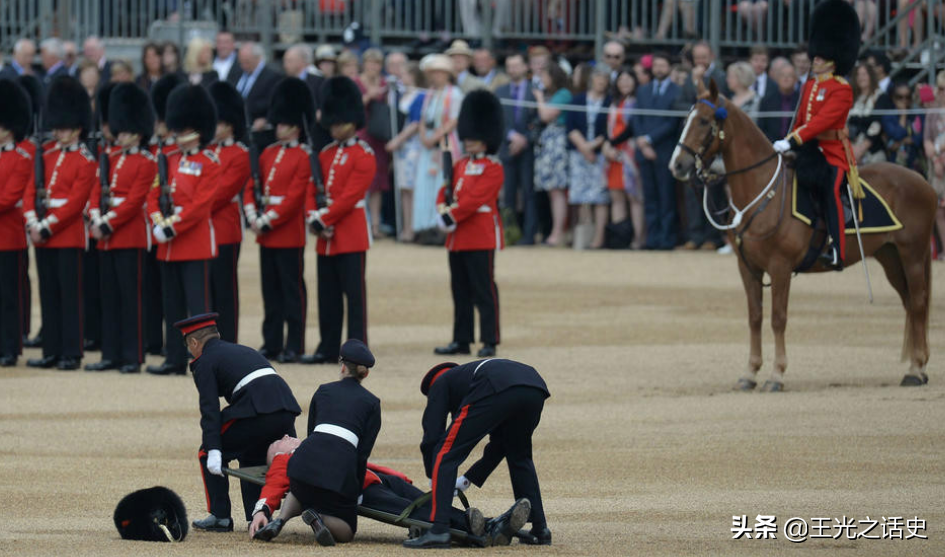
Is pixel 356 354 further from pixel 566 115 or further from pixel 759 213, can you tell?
pixel 566 115

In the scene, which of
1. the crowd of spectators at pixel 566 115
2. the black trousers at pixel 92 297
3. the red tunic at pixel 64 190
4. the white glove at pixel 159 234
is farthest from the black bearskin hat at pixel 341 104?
the crowd of spectators at pixel 566 115

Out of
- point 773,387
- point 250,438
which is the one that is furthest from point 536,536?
point 773,387

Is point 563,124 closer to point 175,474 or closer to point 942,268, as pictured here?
point 942,268

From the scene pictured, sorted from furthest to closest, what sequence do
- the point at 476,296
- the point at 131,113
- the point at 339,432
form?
the point at 476,296, the point at 131,113, the point at 339,432

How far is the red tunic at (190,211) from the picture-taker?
11.9m

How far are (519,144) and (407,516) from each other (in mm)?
11875

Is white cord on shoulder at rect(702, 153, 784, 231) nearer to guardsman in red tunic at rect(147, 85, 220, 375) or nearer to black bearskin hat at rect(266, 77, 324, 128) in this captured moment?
black bearskin hat at rect(266, 77, 324, 128)

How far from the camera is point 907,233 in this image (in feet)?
38.3

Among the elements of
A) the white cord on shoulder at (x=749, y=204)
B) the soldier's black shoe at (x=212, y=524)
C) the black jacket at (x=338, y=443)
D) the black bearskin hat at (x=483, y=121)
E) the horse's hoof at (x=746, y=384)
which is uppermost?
the black bearskin hat at (x=483, y=121)

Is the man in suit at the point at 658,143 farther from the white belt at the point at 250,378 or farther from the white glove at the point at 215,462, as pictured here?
the white glove at the point at 215,462

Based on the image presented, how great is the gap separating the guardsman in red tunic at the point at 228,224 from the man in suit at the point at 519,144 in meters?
6.47

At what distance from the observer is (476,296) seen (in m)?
12.9

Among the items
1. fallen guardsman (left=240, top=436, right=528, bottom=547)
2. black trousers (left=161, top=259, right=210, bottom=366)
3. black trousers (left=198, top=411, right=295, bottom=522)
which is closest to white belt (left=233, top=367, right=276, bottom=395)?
black trousers (left=198, top=411, right=295, bottom=522)

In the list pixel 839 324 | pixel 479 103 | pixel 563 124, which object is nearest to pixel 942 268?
pixel 839 324
